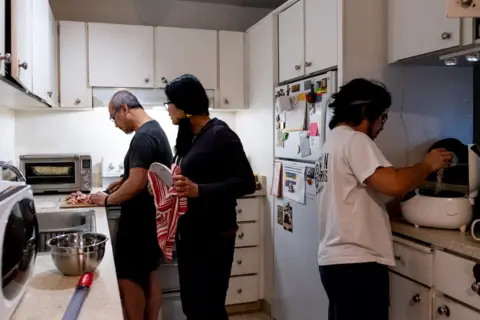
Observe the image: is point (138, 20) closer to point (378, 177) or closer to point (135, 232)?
point (135, 232)

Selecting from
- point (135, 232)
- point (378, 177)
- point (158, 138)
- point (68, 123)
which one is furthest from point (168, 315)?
point (378, 177)

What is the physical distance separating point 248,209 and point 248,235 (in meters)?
0.19

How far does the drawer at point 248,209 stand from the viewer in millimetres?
3176

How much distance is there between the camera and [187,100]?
2055mm

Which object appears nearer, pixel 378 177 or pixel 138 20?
pixel 378 177

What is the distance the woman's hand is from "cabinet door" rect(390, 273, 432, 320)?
94cm

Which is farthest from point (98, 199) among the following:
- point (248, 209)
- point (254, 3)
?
point (254, 3)

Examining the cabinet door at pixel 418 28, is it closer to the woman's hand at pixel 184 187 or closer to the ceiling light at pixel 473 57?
the ceiling light at pixel 473 57

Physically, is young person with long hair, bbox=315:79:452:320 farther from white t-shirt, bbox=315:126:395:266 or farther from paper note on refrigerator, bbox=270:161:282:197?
paper note on refrigerator, bbox=270:161:282:197

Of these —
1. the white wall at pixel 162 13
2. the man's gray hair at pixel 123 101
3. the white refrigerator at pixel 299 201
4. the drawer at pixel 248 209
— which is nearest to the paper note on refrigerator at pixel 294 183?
the white refrigerator at pixel 299 201

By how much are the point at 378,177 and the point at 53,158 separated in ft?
7.34

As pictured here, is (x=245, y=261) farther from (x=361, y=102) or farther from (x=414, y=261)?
(x=361, y=102)

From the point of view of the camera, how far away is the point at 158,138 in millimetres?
2404

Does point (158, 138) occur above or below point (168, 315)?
above
